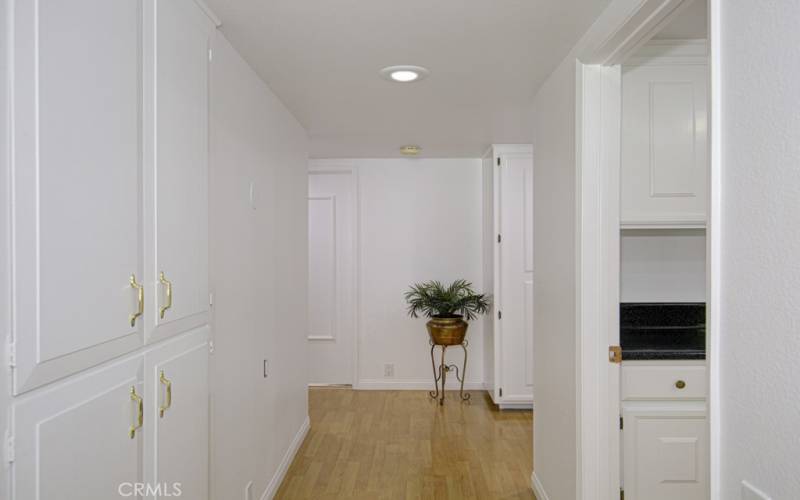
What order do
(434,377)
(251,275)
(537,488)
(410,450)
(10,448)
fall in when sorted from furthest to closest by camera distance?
(434,377), (410,450), (537,488), (251,275), (10,448)

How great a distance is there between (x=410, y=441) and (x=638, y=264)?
6.69 ft

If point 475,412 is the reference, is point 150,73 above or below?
above

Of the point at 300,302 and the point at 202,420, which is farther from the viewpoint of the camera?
the point at 300,302

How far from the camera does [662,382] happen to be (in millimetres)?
2223

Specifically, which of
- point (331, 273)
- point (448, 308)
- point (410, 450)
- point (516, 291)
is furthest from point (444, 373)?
point (331, 273)

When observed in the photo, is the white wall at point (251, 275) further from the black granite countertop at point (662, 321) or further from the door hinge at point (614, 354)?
the black granite countertop at point (662, 321)

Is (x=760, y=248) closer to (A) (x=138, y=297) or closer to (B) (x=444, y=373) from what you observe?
(A) (x=138, y=297)

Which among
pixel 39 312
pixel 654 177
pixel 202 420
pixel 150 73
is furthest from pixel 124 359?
pixel 654 177

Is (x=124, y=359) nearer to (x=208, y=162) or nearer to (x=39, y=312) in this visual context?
(x=39, y=312)

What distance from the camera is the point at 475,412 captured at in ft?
14.4

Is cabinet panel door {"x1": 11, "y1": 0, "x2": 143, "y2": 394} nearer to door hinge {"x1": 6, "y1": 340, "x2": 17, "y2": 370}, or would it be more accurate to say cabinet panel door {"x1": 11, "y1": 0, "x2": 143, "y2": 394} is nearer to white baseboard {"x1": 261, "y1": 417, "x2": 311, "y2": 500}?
door hinge {"x1": 6, "y1": 340, "x2": 17, "y2": 370}

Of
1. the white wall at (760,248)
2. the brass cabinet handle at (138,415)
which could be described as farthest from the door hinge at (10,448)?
the white wall at (760,248)

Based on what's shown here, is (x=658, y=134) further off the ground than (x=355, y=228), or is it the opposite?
(x=658, y=134)

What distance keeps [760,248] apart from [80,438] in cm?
149
